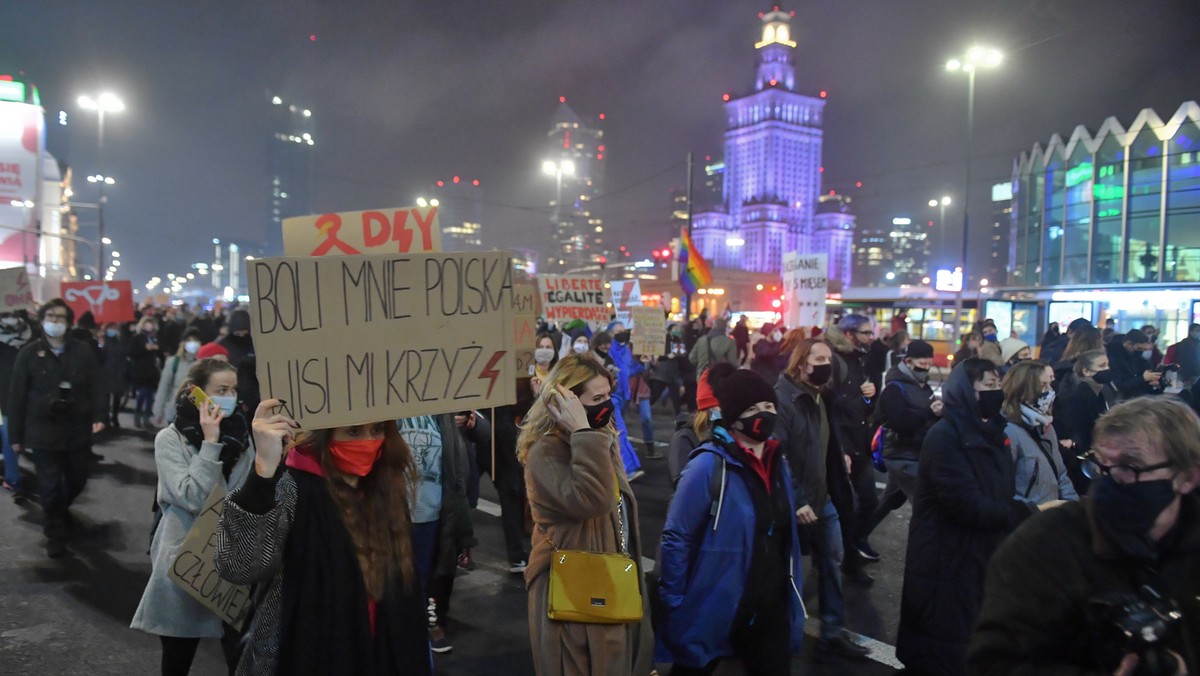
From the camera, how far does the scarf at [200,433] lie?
11.9ft

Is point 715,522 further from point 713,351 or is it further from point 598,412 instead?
point 713,351

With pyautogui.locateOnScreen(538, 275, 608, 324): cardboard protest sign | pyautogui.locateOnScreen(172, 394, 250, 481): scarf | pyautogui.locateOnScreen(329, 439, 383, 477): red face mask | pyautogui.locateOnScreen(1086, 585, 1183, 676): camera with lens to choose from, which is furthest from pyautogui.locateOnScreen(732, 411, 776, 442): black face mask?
pyautogui.locateOnScreen(538, 275, 608, 324): cardboard protest sign

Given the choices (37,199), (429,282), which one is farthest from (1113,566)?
(37,199)

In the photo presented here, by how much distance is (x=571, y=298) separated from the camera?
40.5 ft

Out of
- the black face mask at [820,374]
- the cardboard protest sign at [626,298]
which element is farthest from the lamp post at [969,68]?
the black face mask at [820,374]

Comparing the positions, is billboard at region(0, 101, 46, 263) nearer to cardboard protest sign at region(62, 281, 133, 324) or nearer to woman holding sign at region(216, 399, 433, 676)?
cardboard protest sign at region(62, 281, 133, 324)

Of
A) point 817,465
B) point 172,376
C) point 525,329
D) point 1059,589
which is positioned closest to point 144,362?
point 172,376

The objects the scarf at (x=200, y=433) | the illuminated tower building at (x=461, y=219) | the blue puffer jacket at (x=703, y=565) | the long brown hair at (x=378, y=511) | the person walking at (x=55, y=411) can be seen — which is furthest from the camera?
the illuminated tower building at (x=461, y=219)

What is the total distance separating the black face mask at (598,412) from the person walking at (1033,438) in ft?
7.85

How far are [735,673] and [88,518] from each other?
7.54 meters

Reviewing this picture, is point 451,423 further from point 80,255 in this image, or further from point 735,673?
point 80,255

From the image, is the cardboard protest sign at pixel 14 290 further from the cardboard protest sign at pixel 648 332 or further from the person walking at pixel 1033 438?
the person walking at pixel 1033 438

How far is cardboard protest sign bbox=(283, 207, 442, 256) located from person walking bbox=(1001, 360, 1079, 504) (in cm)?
331

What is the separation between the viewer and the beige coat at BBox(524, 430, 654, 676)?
9.52ft
